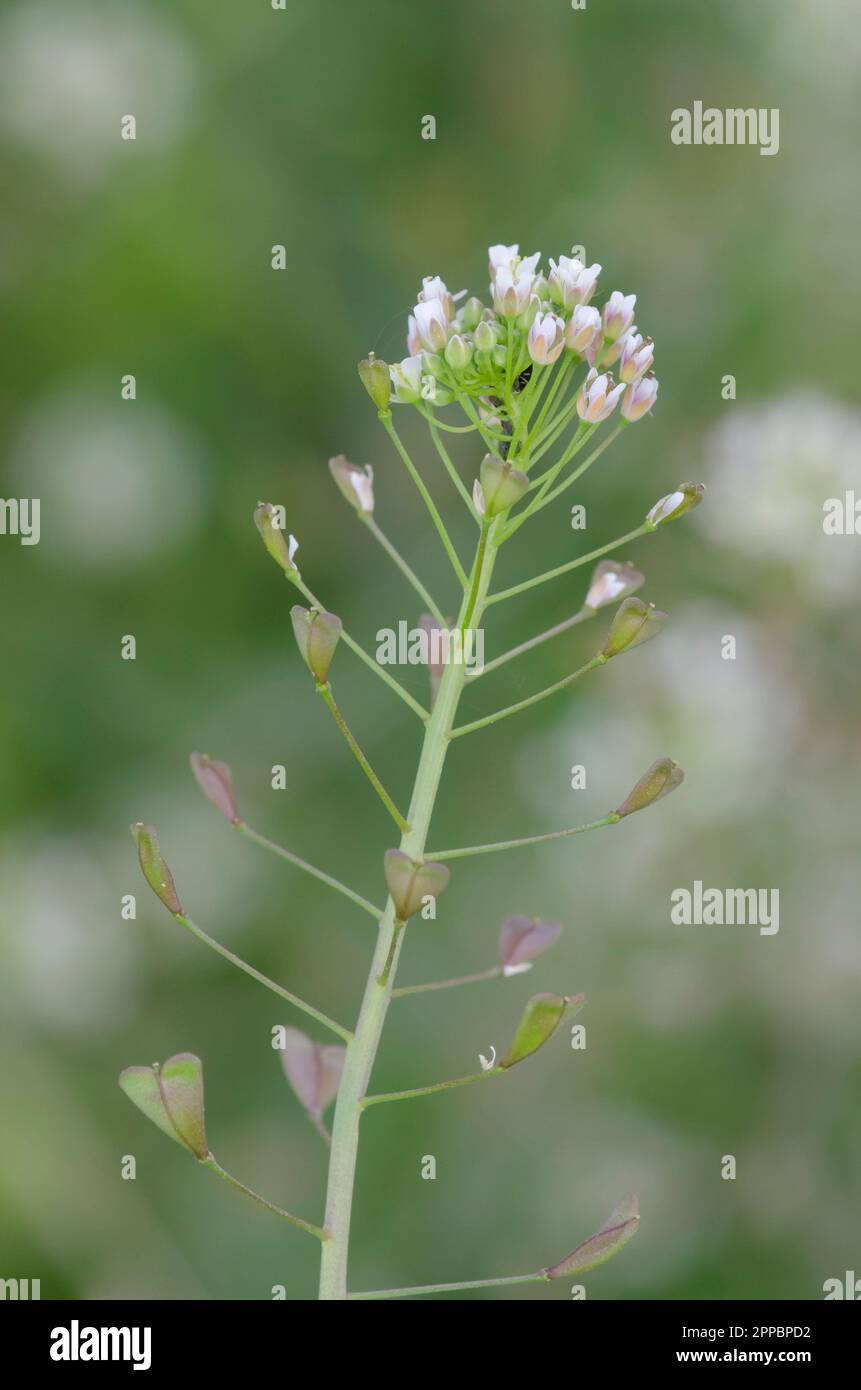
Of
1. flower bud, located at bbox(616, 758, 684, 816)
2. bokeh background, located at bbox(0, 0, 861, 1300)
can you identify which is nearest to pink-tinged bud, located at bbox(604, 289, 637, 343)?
flower bud, located at bbox(616, 758, 684, 816)

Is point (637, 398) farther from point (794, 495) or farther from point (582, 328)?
point (794, 495)

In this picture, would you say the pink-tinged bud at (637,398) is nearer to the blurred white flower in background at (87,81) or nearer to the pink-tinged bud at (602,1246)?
the pink-tinged bud at (602,1246)

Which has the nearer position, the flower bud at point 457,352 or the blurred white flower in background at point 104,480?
the flower bud at point 457,352

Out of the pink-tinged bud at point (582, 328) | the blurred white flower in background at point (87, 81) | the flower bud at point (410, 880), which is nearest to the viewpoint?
the flower bud at point (410, 880)

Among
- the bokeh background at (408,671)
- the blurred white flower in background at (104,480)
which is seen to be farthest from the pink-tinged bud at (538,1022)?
the blurred white flower in background at (104,480)
